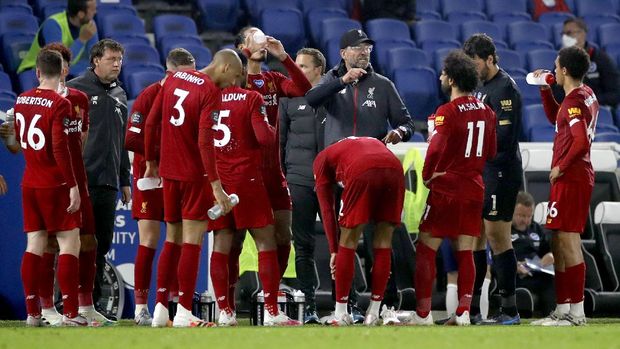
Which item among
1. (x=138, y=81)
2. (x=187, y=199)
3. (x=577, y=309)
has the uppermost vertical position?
(x=138, y=81)

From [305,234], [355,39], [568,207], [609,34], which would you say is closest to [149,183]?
[305,234]

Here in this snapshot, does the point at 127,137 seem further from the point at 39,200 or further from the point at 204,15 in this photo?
the point at 204,15

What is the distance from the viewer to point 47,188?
906 cm

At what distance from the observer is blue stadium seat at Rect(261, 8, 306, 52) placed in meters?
15.6

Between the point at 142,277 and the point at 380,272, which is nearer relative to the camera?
the point at 380,272

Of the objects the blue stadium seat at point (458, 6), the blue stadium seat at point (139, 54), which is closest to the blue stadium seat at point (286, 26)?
the blue stadium seat at point (139, 54)

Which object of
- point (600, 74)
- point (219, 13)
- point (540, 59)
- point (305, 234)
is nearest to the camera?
point (305, 234)

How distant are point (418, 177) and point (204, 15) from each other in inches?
201

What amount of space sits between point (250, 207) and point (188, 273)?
28.5 inches

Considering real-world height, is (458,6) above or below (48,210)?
above

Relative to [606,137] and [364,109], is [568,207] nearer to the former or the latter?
[364,109]

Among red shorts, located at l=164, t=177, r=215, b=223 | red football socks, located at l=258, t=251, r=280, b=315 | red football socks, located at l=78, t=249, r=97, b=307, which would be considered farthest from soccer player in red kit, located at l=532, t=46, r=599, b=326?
red football socks, located at l=78, t=249, r=97, b=307

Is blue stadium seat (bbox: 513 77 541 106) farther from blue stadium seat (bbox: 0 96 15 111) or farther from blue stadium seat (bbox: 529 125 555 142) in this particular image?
blue stadium seat (bbox: 0 96 15 111)

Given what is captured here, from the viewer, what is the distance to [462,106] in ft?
31.2
